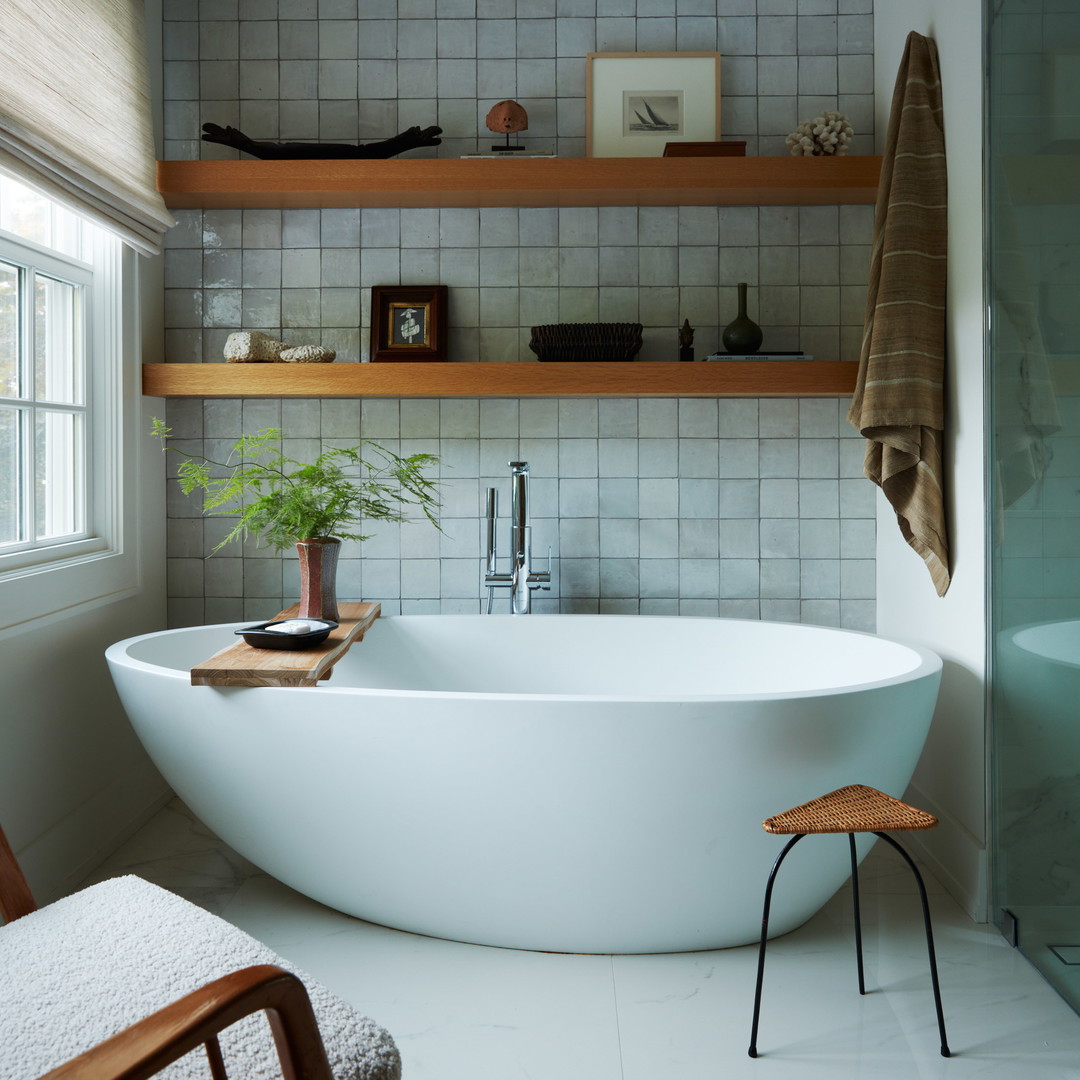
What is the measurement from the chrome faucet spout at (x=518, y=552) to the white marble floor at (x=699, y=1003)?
102cm

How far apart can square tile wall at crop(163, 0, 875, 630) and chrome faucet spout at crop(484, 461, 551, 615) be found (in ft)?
0.62

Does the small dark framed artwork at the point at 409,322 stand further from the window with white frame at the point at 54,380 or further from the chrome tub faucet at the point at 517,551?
the window with white frame at the point at 54,380

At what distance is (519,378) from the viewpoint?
Answer: 263 centimetres

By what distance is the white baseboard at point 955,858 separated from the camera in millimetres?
2078

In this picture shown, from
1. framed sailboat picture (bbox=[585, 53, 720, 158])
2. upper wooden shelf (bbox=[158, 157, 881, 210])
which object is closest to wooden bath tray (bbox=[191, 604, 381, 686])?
upper wooden shelf (bbox=[158, 157, 881, 210])

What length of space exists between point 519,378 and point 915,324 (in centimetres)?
105

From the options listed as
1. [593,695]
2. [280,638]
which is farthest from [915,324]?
[280,638]

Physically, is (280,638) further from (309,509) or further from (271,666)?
(309,509)

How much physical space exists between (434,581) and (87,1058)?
2.19 metres

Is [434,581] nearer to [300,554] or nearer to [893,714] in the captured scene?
[300,554]

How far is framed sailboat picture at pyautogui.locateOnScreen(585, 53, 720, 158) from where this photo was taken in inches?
111

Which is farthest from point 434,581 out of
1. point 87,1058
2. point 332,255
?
point 87,1058

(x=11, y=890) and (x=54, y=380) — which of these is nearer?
(x=11, y=890)

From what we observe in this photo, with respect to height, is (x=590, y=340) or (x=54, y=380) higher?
(x=590, y=340)
